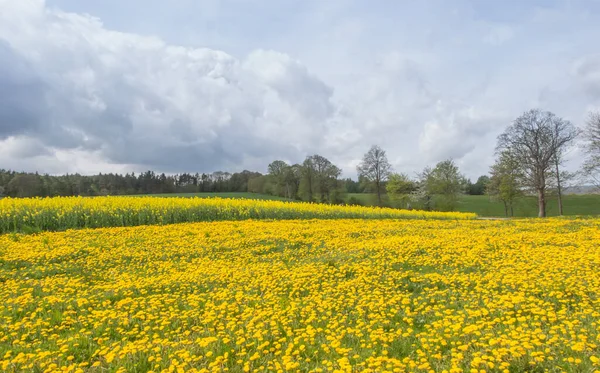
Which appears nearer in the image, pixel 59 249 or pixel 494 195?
pixel 59 249

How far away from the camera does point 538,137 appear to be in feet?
120

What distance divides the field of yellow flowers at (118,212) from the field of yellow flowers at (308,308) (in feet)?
17.5

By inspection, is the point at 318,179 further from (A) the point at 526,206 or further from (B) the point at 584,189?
(B) the point at 584,189

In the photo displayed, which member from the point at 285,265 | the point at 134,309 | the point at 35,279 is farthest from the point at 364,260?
the point at 35,279

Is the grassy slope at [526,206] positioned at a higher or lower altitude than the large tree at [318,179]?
lower

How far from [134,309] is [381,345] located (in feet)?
13.3

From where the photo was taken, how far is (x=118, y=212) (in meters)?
17.5

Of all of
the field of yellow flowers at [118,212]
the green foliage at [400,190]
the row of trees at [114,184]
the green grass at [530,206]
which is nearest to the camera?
the field of yellow flowers at [118,212]

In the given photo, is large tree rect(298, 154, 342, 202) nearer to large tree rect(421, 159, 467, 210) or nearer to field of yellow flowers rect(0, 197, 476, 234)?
large tree rect(421, 159, 467, 210)

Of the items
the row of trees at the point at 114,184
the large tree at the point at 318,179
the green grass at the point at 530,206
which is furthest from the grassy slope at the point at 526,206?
the row of trees at the point at 114,184

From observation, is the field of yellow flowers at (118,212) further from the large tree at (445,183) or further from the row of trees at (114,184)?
the large tree at (445,183)

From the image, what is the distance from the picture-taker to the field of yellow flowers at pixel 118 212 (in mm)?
15297

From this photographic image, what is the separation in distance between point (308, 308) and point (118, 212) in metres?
15.1

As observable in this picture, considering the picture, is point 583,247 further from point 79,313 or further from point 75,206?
point 75,206
